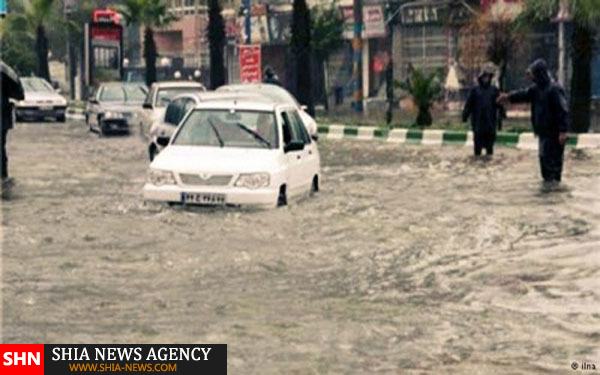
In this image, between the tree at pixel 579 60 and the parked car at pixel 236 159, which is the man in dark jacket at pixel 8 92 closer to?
the parked car at pixel 236 159

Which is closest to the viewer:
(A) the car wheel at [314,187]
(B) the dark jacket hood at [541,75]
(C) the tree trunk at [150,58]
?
(A) the car wheel at [314,187]

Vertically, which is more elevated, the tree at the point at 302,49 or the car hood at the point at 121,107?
the tree at the point at 302,49

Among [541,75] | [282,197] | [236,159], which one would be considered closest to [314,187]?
[282,197]

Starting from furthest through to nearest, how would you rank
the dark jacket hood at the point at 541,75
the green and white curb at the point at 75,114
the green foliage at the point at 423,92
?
1. the green and white curb at the point at 75,114
2. the green foliage at the point at 423,92
3. the dark jacket hood at the point at 541,75

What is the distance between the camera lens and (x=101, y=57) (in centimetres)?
6109

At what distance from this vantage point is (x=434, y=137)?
32969 millimetres

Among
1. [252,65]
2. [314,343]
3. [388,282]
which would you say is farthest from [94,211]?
[252,65]

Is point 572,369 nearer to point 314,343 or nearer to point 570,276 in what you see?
point 314,343

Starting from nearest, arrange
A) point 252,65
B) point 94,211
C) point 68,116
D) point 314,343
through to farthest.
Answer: point 314,343 → point 94,211 → point 252,65 → point 68,116

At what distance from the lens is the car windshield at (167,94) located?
1233 inches

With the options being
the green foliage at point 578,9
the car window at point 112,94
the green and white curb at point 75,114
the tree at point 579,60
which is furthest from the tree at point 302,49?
the green and white curb at point 75,114

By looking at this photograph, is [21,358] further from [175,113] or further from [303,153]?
[175,113]

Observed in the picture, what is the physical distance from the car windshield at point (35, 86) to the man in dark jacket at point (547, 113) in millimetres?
31350

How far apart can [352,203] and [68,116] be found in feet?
127
